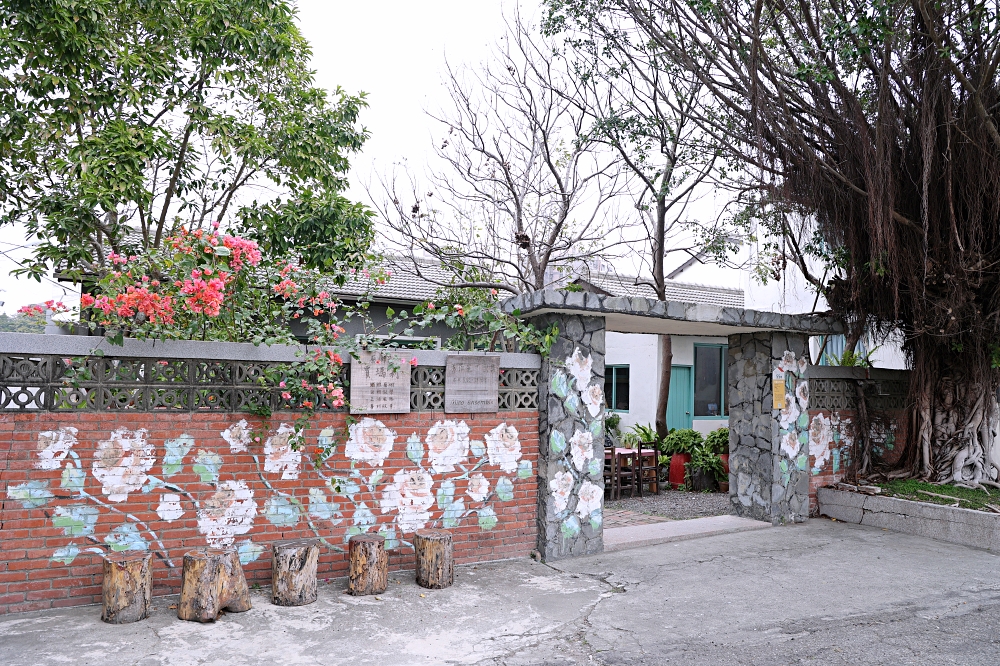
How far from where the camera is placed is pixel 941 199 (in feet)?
27.4

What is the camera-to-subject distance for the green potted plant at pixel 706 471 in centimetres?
1226

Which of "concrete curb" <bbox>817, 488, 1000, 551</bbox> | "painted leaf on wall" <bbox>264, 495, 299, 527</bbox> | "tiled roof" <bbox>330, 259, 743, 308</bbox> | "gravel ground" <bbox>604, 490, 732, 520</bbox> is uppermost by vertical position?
"tiled roof" <bbox>330, 259, 743, 308</bbox>

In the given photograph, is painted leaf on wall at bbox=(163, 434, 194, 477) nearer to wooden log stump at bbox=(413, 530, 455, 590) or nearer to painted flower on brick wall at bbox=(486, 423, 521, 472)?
wooden log stump at bbox=(413, 530, 455, 590)

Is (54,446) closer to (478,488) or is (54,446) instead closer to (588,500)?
(478,488)

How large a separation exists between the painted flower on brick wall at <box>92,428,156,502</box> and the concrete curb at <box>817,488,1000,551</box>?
8.24 meters

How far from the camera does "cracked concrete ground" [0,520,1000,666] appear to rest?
4.66m

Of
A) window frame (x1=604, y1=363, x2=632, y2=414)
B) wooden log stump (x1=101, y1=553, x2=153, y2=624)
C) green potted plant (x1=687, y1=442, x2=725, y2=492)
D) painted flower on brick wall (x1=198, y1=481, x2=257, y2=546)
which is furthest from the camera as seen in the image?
window frame (x1=604, y1=363, x2=632, y2=414)

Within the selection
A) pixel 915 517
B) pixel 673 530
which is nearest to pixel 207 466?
pixel 673 530

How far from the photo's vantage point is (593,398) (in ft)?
24.6

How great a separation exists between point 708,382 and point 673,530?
806 cm

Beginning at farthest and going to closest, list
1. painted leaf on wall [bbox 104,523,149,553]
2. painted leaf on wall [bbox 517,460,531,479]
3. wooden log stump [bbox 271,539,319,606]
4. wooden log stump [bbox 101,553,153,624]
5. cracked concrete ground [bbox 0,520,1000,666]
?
1. painted leaf on wall [bbox 517,460,531,479]
2. wooden log stump [bbox 271,539,319,606]
3. painted leaf on wall [bbox 104,523,149,553]
4. wooden log stump [bbox 101,553,153,624]
5. cracked concrete ground [bbox 0,520,1000,666]

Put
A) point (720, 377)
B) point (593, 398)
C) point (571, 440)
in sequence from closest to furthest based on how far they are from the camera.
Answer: point (571, 440) → point (593, 398) → point (720, 377)

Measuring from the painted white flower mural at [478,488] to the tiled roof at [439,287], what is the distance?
4853 millimetres

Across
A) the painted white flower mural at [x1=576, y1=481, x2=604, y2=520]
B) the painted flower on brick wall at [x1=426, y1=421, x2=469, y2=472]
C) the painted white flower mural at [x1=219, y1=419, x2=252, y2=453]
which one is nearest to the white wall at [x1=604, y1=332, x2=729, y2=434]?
the painted white flower mural at [x1=576, y1=481, x2=604, y2=520]
